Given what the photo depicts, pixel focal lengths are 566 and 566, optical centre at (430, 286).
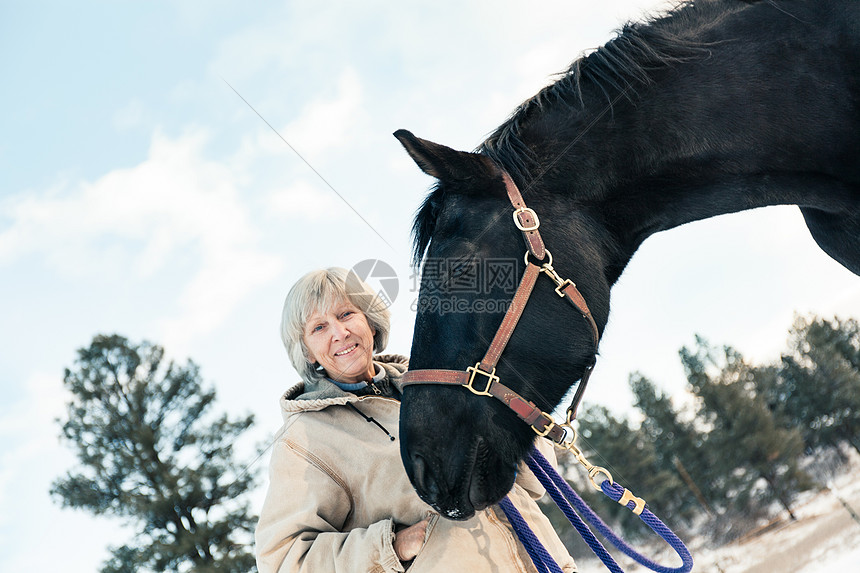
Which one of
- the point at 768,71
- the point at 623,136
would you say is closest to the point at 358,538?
the point at 623,136

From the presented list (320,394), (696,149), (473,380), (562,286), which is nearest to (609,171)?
(696,149)

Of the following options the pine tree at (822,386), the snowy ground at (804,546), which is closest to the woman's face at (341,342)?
the snowy ground at (804,546)

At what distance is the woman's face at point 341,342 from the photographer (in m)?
2.40

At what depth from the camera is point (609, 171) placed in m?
2.06

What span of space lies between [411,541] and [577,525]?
0.70 m

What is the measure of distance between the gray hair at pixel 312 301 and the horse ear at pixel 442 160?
0.78 metres

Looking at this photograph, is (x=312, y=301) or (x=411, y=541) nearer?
(x=411, y=541)

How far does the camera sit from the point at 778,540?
82.2ft

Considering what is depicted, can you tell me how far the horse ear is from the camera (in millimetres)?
1854

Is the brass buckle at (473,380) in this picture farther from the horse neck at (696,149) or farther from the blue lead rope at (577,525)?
the horse neck at (696,149)

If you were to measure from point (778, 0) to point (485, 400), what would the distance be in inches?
72.3

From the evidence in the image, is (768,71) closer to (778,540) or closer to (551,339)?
(551,339)

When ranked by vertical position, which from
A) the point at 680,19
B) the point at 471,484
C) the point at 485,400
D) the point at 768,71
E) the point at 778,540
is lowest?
the point at 778,540
